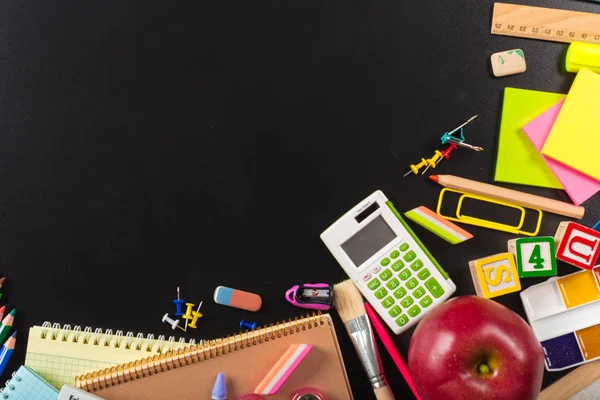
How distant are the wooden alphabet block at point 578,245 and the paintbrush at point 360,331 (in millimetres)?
350

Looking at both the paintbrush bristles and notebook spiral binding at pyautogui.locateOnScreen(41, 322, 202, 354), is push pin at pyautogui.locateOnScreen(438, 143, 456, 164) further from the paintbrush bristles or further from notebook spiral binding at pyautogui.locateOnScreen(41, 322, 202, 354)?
notebook spiral binding at pyautogui.locateOnScreen(41, 322, 202, 354)

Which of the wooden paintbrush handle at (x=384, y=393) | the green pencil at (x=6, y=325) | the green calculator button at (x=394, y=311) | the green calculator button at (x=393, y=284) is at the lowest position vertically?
the wooden paintbrush handle at (x=384, y=393)

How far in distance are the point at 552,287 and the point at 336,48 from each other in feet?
1.87

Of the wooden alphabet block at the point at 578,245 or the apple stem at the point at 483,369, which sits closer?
the apple stem at the point at 483,369

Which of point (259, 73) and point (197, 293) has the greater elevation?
point (259, 73)

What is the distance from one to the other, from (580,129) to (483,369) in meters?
0.47

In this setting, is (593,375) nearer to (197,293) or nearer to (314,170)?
(314,170)

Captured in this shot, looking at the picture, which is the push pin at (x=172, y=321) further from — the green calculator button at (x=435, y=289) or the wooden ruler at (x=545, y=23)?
the wooden ruler at (x=545, y=23)

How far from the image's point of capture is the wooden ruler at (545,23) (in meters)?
0.90

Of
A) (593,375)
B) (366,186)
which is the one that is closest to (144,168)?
(366,186)

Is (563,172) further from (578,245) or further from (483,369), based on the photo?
(483,369)

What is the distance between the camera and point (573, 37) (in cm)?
90

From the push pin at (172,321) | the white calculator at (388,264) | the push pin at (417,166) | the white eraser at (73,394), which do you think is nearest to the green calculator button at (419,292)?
the white calculator at (388,264)

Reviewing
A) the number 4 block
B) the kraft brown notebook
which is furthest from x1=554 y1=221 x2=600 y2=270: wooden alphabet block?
the kraft brown notebook
